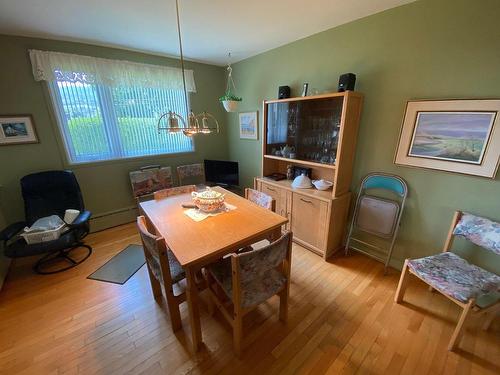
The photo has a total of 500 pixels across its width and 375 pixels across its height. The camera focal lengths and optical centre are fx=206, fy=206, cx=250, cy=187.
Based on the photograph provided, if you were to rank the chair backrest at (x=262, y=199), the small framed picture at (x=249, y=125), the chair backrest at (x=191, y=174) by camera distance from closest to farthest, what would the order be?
the chair backrest at (x=262, y=199) < the small framed picture at (x=249, y=125) < the chair backrest at (x=191, y=174)

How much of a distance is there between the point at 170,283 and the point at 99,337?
710 mm

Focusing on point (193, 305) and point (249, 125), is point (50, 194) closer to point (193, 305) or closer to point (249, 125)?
point (193, 305)

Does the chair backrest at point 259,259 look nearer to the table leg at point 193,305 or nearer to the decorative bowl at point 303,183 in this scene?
the table leg at point 193,305

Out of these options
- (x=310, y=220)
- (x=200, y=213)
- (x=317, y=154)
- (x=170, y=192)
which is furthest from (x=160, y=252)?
(x=317, y=154)

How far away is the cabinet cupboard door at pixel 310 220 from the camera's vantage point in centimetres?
224

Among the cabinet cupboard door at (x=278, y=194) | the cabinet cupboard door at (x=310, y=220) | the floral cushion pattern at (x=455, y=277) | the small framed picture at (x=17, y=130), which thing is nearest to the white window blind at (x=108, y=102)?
the small framed picture at (x=17, y=130)

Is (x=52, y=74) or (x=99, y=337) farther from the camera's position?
(x=52, y=74)

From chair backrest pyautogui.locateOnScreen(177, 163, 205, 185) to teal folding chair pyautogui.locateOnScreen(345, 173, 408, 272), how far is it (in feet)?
8.38

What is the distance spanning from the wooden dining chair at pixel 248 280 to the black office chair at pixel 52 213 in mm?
1666

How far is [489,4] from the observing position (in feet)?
4.64

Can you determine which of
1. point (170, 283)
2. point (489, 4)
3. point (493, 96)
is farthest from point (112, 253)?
point (489, 4)

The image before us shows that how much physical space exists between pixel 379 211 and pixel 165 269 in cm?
205

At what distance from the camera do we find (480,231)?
156cm

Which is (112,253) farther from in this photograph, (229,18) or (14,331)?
(229,18)
